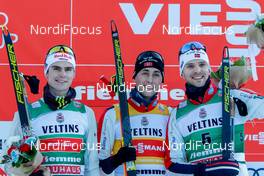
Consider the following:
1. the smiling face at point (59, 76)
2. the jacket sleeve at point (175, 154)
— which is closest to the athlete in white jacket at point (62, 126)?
the smiling face at point (59, 76)

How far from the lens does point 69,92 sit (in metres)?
4.56

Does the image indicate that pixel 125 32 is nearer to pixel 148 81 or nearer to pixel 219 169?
pixel 148 81

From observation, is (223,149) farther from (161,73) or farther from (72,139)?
(72,139)

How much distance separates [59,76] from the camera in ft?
14.7

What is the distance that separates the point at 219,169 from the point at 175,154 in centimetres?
33

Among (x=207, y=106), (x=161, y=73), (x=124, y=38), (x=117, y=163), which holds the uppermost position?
(x=124, y=38)

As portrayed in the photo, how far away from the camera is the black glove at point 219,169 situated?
4.13m

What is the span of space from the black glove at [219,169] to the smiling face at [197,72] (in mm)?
567

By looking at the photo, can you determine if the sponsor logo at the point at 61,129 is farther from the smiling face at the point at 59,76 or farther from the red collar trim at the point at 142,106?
the red collar trim at the point at 142,106

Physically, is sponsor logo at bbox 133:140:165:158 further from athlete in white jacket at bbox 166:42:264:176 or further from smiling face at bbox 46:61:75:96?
smiling face at bbox 46:61:75:96

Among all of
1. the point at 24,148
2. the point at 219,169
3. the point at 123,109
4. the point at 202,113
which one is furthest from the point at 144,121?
the point at 24,148

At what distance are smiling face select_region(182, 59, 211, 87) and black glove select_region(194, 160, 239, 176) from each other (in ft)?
1.86

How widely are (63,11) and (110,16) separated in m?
→ 0.38

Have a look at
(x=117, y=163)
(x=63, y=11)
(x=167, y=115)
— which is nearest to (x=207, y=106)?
(x=167, y=115)
